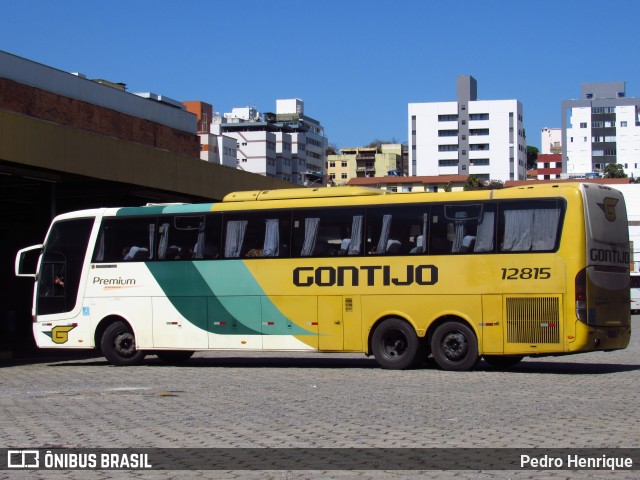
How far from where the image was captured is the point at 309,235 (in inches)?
825

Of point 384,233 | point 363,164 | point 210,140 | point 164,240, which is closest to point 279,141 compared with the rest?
point 210,140

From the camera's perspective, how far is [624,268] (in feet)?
65.0

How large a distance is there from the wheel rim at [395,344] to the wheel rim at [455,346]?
833 mm

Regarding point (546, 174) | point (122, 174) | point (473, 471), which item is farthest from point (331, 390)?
point (546, 174)

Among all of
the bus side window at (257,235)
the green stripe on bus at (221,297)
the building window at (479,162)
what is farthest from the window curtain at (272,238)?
the building window at (479,162)

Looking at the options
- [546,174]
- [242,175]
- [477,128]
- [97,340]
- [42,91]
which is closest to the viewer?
[97,340]

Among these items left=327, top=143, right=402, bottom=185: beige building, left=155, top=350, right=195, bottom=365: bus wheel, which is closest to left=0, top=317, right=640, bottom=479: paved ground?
left=155, top=350, right=195, bottom=365: bus wheel

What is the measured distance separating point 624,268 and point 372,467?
494 inches

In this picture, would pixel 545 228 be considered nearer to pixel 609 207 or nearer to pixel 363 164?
pixel 609 207

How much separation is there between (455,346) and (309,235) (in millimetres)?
3780

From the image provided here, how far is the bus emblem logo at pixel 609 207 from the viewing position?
62.8ft

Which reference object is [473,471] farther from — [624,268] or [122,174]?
[122,174]

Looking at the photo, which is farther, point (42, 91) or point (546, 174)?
point (546, 174)

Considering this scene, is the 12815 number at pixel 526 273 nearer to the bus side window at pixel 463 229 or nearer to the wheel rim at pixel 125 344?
the bus side window at pixel 463 229
